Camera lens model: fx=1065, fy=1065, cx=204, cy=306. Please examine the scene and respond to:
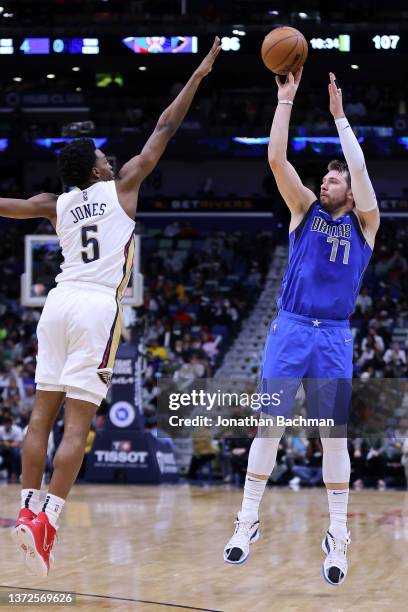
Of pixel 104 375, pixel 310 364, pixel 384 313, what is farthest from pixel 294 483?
pixel 104 375

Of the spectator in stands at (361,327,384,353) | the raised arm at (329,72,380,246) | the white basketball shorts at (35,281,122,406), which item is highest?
the raised arm at (329,72,380,246)

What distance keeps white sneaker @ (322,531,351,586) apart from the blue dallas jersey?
4.26 ft

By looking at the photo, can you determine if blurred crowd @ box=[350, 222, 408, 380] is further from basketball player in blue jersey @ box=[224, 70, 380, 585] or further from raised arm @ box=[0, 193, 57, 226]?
raised arm @ box=[0, 193, 57, 226]

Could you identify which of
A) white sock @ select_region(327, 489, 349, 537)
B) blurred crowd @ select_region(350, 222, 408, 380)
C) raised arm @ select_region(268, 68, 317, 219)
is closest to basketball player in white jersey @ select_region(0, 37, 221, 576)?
raised arm @ select_region(268, 68, 317, 219)

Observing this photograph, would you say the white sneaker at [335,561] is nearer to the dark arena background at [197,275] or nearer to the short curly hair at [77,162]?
the dark arena background at [197,275]

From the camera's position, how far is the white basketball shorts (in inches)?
214

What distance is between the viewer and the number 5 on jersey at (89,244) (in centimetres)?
560

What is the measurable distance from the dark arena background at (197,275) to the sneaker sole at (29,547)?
3.59ft

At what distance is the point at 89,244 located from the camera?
5.61m

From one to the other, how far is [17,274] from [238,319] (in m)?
6.14

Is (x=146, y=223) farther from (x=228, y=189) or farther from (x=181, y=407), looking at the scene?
(x=181, y=407)

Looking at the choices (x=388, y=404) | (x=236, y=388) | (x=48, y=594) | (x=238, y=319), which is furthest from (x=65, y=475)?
(x=238, y=319)

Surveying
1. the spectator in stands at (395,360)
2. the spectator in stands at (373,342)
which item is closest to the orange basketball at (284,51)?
the spectator in stands at (395,360)

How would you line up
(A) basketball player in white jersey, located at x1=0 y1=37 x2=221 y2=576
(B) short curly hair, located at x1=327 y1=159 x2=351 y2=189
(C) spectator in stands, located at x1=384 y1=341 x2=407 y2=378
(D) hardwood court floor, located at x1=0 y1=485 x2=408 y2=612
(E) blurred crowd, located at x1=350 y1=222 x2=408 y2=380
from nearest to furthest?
(A) basketball player in white jersey, located at x1=0 y1=37 x2=221 y2=576
(D) hardwood court floor, located at x1=0 y1=485 x2=408 y2=612
(B) short curly hair, located at x1=327 y1=159 x2=351 y2=189
(C) spectator in stands, located at x1=384 y1=341 x2=407 y2=378
(E) blurred crowd, located at x1=350 y1=222 x2=408 y2=380
